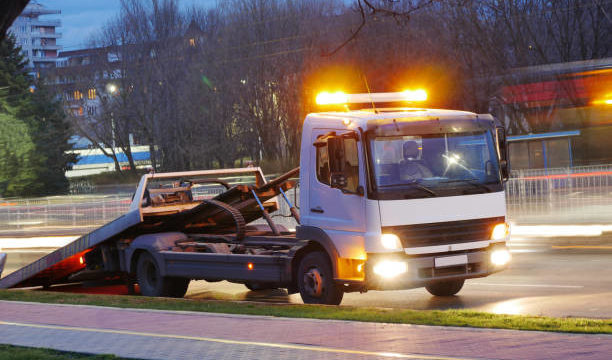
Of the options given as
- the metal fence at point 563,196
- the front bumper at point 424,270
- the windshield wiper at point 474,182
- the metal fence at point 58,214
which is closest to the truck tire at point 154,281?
the front bumper at point 424,270

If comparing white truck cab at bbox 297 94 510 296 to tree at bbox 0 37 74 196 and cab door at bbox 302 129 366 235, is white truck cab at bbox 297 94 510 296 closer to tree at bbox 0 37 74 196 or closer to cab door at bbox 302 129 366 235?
cab door at bbox 302 129 366 235

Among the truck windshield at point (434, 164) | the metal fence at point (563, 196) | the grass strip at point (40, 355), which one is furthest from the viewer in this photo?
the metal fence at point (563, 196)

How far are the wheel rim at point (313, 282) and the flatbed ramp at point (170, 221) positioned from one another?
235 cm

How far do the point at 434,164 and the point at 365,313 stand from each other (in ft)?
6.70

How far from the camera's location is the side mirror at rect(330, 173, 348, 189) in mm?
10633

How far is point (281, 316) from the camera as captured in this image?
9734mm

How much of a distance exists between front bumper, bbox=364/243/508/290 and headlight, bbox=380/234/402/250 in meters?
0.09

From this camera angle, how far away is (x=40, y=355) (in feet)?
25.4

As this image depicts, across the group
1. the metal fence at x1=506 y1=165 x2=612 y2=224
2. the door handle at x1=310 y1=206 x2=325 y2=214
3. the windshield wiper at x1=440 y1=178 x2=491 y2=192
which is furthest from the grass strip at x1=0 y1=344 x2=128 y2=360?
the metal fence at x1=506 y1=165 x2=612 y2=224

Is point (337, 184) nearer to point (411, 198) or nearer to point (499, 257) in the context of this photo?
point (411, 198)

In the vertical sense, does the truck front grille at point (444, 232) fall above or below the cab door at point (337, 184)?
below

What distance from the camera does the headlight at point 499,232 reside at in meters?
10.8

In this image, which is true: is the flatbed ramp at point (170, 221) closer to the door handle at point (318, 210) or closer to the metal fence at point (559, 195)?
the door handle at point (318, 210)

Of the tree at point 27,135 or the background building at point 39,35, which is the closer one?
the tree at point 27,135
